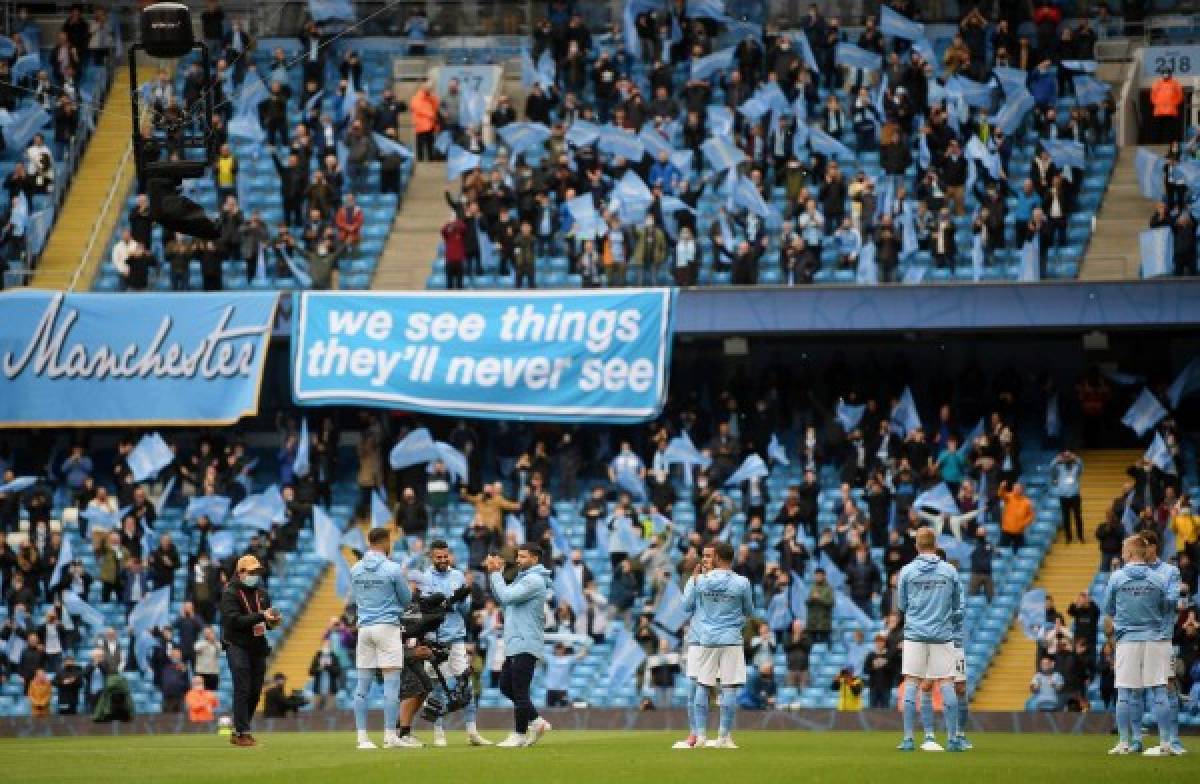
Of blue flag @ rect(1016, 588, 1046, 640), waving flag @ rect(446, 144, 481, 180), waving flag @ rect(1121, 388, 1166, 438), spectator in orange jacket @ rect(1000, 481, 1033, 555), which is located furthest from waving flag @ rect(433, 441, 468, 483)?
waving flag @ rect(1121, 388, 1166, 438)

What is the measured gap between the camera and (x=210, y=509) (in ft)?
126

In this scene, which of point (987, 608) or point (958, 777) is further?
point (987, 608)

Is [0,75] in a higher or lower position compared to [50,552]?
higher

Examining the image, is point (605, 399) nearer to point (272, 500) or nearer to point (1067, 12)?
point (272, 500)

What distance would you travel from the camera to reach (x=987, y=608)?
35.2 m

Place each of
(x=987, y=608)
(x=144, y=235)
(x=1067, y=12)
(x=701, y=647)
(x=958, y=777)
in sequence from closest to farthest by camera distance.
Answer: (x=958, y=777) < (x=701, y=647) < (x=987, y=608) < (x=144, y=235) < (x=1067, y=12)

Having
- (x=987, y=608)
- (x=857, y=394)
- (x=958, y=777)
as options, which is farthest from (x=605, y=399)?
(x=958, y=777)

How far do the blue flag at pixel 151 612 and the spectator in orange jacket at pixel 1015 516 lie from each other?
1256cm

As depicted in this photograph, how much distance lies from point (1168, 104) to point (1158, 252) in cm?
504

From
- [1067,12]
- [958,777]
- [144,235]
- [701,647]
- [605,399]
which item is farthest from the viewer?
[1067,12]

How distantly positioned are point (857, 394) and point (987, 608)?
17.7ft

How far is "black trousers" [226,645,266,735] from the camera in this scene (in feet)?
74.0

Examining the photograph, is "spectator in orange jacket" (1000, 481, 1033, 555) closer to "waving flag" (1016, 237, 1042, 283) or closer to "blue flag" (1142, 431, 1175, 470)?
"blue flag" (1142, 431, 1175, 470)

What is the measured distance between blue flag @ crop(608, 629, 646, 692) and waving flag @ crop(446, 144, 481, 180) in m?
10.8
